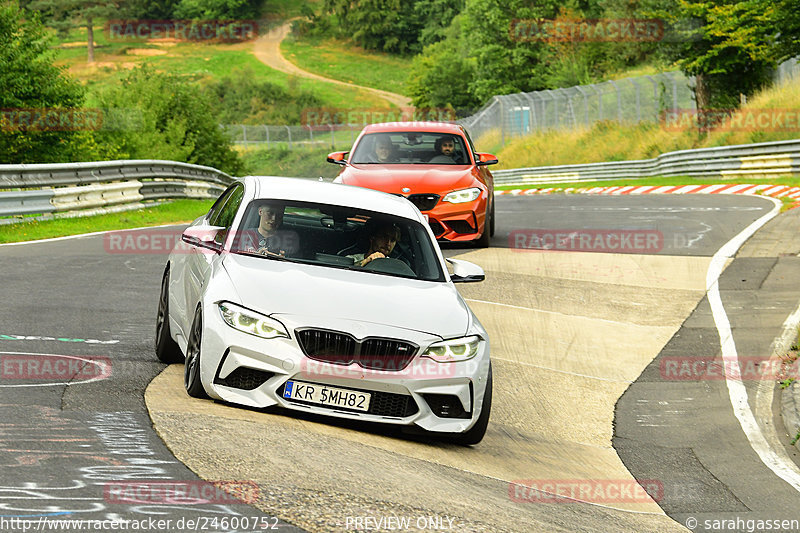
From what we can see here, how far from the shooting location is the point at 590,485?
23.4 ft

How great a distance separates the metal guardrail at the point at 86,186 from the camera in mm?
19516

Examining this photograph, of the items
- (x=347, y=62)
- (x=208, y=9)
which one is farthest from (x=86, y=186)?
(x=208, y=9)

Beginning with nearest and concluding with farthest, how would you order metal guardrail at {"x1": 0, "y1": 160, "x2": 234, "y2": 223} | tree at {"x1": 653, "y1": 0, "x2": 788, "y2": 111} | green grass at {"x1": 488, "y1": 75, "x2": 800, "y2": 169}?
metal guardrail at {"x1": 0, "y1": 160, "x2": 234, "y2": 223} → green grass at {"x1": 488, "y1": 75, "x2": 800, "y2": 169} → tree at {"x1": 653, "y1": 0, "x2": 788, "y2": 111}

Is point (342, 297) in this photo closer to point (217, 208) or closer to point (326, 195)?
point (326, 195)

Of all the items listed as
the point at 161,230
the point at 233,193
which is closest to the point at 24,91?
the point at 161,230

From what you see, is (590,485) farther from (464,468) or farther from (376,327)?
(376,327)

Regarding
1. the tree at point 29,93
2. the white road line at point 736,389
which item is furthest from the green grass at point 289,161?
the white road line at point 736,389

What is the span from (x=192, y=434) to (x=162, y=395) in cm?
123

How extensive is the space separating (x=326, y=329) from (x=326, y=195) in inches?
79.7

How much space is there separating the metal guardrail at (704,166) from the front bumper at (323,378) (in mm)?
26327

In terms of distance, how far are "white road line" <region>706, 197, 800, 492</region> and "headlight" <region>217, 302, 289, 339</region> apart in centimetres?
349

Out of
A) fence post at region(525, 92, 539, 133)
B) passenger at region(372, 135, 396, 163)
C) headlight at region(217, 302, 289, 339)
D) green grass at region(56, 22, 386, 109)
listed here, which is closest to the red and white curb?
passenger at region(372, 135, 396, 163)

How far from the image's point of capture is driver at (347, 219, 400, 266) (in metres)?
8.22

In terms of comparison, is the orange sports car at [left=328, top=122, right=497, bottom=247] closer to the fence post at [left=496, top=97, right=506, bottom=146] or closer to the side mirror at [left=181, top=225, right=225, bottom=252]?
the side mirror at [left=181, top=225, right=225, bottom=252]
